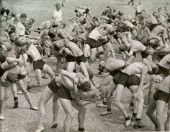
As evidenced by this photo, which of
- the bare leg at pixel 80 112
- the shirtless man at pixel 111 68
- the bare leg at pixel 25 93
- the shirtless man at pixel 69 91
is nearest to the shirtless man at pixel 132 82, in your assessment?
the shirtless man at pixel 111 68

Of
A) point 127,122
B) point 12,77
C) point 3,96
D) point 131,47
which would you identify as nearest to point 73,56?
point 131,47

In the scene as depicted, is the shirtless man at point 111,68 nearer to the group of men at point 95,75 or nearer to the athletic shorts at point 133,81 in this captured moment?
the group of men at point 95,75

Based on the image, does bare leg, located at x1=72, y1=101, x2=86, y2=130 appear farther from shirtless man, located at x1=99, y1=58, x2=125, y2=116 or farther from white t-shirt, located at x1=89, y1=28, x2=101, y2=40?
white t-shirt, located at x1=89, y1=28, x2=101, y2=40

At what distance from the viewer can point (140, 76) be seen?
8039 millimetres

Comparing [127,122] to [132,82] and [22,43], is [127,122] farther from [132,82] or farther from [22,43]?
[22,43]

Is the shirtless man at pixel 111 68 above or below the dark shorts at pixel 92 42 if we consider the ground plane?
below

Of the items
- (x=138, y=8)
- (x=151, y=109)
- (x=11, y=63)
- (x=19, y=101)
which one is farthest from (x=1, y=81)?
(x=138, y=8)

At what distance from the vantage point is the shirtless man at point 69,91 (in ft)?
22.0

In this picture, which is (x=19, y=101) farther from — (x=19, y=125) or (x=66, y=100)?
(x=66, y=100)

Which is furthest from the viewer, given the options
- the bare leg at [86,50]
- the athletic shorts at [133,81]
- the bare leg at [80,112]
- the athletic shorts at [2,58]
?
the bare leg at [86,50]

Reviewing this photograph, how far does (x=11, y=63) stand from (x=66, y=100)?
1701mm

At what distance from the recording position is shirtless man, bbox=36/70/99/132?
671cm

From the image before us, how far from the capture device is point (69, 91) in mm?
7160

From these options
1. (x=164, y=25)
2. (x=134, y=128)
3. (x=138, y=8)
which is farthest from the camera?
(x=138, y=8)
